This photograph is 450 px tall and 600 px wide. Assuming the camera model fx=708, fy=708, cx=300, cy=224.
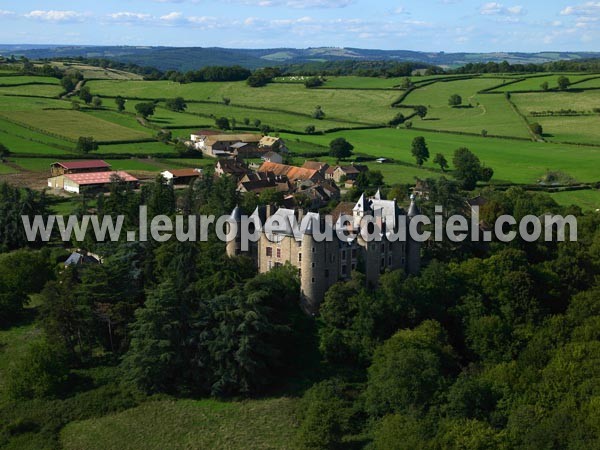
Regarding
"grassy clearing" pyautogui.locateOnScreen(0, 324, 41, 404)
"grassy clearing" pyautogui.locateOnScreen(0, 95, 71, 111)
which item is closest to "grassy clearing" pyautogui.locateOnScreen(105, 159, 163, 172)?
"grassy clearing" pyautogui.locateOnScreen(0, 95, 71, 111)

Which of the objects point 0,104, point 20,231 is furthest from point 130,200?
point 0,104

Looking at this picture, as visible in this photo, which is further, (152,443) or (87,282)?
(87,282)

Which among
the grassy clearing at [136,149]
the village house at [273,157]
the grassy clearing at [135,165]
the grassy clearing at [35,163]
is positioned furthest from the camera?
the village house at [273,157]

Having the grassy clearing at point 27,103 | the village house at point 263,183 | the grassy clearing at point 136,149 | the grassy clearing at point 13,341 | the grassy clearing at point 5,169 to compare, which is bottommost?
the grassy clearing at point 13,341

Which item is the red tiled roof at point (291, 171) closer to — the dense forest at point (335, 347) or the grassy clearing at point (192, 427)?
the dense forest at point (335, 347)

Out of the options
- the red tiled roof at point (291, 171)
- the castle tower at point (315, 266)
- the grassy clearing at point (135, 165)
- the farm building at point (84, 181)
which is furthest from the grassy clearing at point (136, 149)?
the castle tower at point (315, 266)

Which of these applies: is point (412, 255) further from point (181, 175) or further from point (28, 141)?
point (28, 141)

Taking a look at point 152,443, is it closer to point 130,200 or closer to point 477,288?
point 477,288
